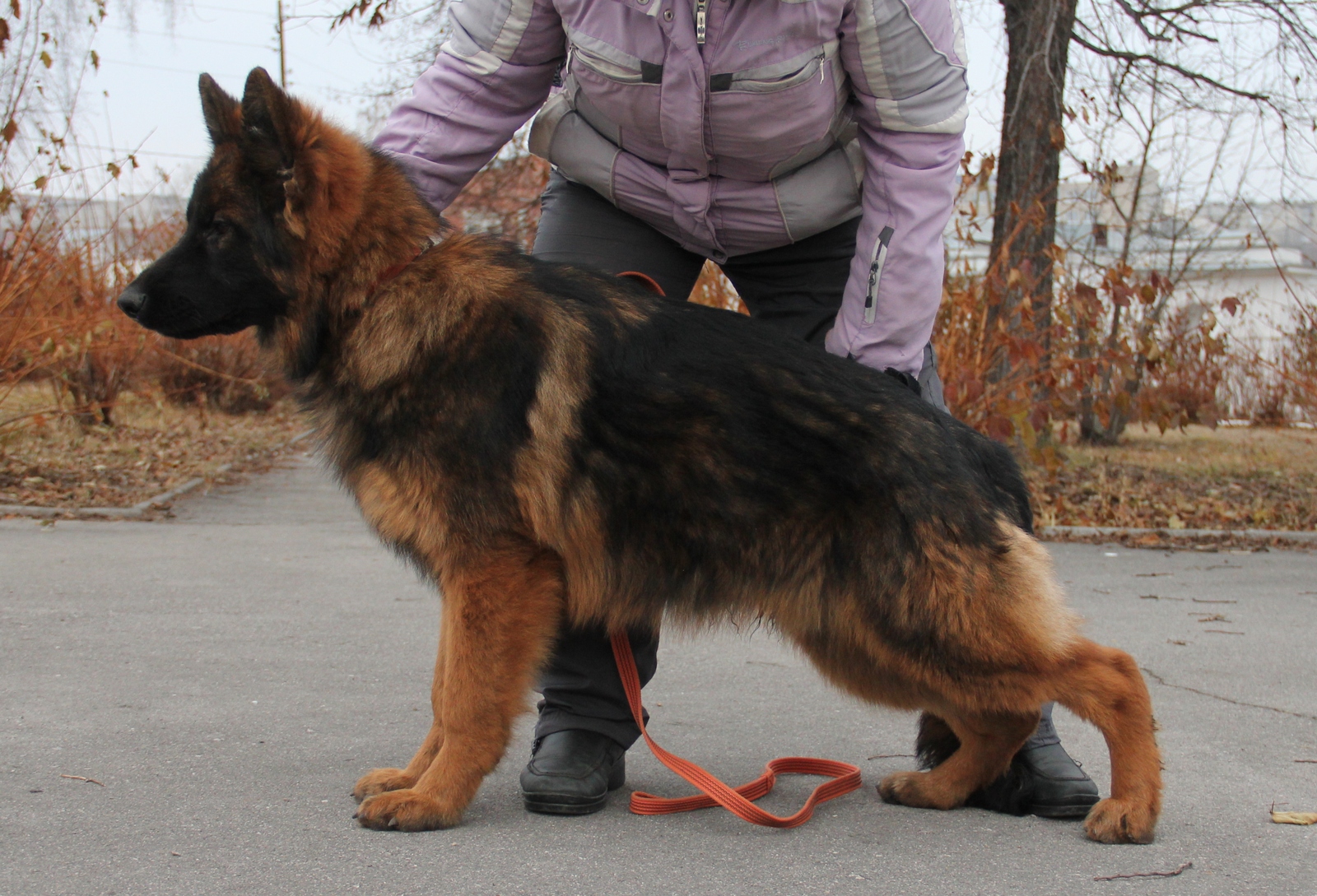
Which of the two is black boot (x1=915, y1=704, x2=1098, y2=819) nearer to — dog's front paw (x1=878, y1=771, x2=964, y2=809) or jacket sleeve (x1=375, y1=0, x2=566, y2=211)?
dog's front paw (x1=878, y1=771, x2=964, y2=809)

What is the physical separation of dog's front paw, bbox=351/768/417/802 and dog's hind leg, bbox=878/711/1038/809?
1410 millimetres

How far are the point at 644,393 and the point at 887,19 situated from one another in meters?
1.29

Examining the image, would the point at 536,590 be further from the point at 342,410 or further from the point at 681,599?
the point at 342,410

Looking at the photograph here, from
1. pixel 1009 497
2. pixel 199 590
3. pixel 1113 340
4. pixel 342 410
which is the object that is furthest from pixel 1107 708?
pixel 1113 340

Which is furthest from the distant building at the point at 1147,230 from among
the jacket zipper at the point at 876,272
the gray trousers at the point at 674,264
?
the jacket zipper at the point at 876,272

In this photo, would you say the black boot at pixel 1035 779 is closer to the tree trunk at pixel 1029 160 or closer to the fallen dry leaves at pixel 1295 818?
the fallen dry leaves at pixel 1295 818

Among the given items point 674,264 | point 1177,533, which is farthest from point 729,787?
point 1177,533

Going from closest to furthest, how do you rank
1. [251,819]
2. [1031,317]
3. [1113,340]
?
[251,819], [1031,317], [1113,340]

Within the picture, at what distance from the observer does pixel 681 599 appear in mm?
3037

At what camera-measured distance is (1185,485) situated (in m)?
10.9

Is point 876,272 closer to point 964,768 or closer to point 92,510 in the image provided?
point 964,768

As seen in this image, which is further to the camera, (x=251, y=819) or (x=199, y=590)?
(x=199, y=590)

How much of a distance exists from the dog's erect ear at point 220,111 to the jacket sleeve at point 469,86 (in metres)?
0.47

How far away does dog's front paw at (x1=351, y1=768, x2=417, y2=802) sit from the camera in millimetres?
3066
